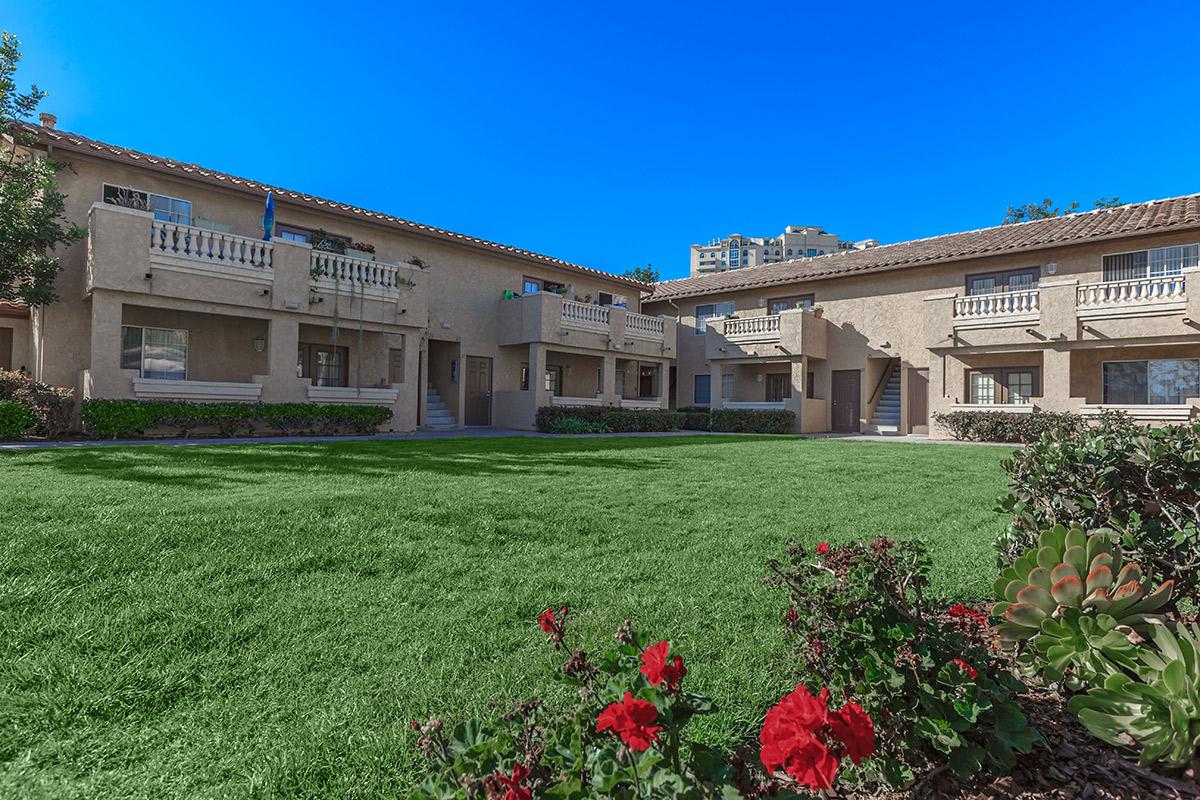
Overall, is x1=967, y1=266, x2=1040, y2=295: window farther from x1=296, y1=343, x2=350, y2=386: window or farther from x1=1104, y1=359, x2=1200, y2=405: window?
x1=296, y1=343, x2=350, y2=386: window

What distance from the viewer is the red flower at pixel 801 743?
4.00 feet

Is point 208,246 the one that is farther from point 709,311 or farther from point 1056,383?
point 1056,383

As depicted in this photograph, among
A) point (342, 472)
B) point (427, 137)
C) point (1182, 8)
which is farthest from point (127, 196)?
point (1182, 8)

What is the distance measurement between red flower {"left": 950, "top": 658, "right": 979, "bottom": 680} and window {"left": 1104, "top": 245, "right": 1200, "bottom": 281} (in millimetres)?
23740

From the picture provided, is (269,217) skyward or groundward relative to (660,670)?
skyward

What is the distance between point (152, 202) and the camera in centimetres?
1602

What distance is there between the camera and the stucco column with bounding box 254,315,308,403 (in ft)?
52.6

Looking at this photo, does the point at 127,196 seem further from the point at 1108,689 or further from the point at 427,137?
the point at 427,137

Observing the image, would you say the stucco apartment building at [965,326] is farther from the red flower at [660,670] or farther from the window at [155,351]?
the red flower at [660,670]

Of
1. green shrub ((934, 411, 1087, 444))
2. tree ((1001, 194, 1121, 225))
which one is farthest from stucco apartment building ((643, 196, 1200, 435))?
tree ((1001, 194, 1121, 225))

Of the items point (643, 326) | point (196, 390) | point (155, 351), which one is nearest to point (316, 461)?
point (196, 390)

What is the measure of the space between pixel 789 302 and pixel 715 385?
5121 mm

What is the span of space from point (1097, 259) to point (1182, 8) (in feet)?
30.2

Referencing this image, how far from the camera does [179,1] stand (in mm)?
12930
